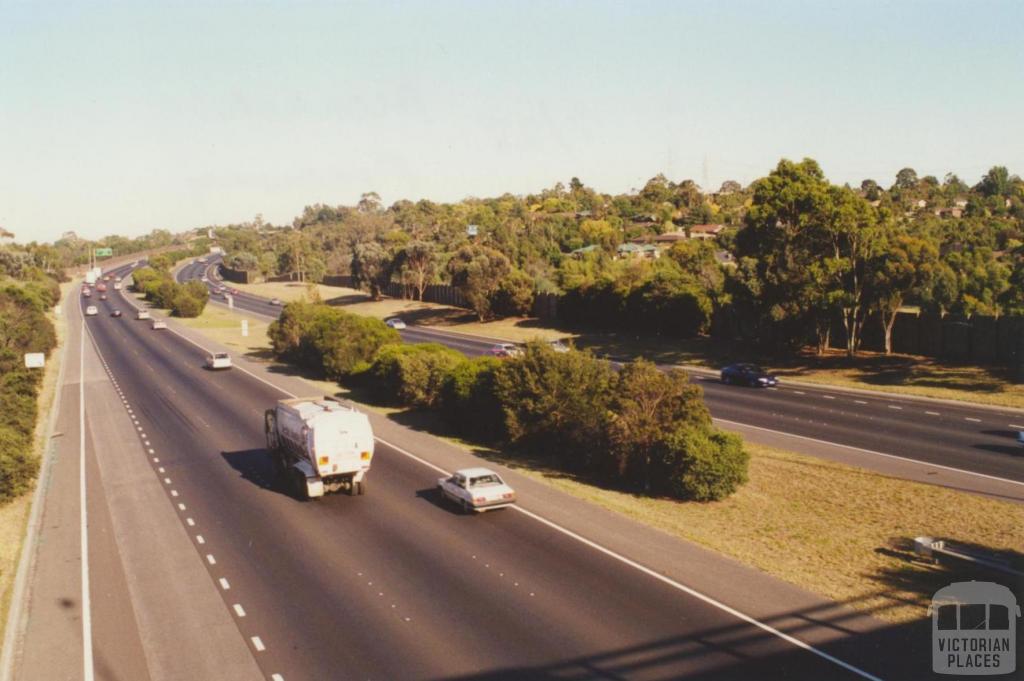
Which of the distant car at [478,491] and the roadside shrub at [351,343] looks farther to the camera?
the roadside shrub at [351,343]

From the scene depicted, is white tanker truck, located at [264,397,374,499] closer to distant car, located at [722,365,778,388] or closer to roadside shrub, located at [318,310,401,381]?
roadside shrub, located at [318,310,401,381]

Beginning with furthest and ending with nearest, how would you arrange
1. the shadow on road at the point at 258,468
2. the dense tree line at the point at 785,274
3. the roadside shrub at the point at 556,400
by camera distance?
the dense tree line at the point at 785,274 < the roadside shrub at the point at 556,400 < the shadow on road at the point at 258,468

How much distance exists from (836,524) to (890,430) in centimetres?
1310

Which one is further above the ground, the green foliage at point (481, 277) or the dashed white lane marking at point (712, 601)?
the green foliage at point (481, 277)

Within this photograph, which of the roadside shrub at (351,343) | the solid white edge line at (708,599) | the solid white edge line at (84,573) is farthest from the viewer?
the roadside shrub at (351,343)

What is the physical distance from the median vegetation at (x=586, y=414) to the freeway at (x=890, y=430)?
21.5ft

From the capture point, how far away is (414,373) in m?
41.4

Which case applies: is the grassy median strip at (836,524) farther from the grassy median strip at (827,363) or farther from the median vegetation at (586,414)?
the grassy median strip at (827,363)

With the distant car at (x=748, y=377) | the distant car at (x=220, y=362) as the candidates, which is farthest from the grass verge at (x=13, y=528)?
the distant car at (x=748, y=377)

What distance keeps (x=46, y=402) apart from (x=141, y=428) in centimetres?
1285

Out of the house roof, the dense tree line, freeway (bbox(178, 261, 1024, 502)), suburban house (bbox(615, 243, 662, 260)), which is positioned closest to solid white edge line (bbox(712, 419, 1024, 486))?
freeway (bbox(178, 261, 1024, 502))

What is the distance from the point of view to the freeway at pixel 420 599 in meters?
14.6

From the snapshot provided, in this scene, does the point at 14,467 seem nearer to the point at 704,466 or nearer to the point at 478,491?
the point at 478,491

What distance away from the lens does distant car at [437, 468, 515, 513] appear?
2356 cm
